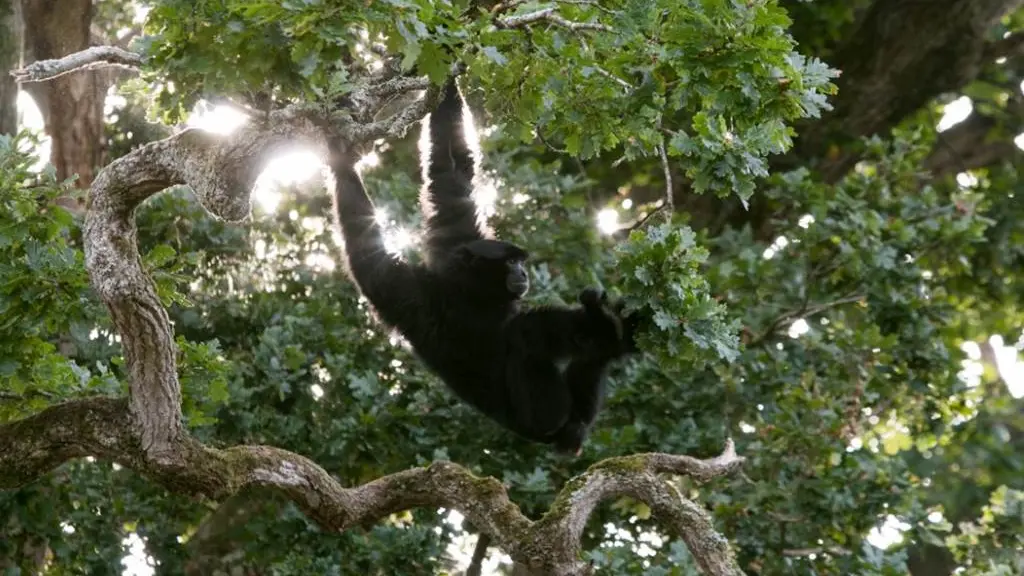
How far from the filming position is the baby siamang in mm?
6844

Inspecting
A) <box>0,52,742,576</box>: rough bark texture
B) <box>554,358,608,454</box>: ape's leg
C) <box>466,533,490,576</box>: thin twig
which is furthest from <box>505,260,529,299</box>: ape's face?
<box>0,52,742,576</box>: rough bark texture

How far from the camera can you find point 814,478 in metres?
7.78

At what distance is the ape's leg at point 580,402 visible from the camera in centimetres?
713

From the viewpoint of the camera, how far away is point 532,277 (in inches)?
322

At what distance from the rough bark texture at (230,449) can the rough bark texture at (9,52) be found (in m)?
4.56

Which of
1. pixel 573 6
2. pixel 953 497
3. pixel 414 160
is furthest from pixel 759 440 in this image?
pixel 953 497

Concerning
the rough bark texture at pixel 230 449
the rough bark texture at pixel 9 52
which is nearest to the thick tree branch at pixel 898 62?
the rough bark texture at pixel 9 52

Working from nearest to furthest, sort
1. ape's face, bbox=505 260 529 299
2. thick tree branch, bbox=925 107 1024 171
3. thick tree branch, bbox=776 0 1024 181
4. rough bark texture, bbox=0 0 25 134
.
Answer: ape's face, bbox=505 260 529 299
rough bark texture, bbox=0 0 25 134
thick tree branch, bbox=776 0 1024 181
thick tree branch, bbox=925 107 1024 171

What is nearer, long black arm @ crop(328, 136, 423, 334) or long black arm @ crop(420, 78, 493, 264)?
long black arm @ crop(328, 136, 423, 334)

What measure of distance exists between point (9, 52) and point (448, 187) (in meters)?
3.91

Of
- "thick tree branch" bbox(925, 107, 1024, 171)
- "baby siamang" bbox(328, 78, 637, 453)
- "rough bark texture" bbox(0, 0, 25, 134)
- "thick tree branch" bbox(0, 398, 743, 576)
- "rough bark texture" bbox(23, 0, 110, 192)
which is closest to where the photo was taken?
"thick tree branch" bbox(0, 398, 743, 576)

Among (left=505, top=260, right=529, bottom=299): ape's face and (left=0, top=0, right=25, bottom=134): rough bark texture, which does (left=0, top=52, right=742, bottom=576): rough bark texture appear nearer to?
(left=505, top=260, right=529, bottom=299): ape's face

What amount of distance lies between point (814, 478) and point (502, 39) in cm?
459

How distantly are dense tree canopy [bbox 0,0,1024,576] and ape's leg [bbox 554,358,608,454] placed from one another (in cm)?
36
